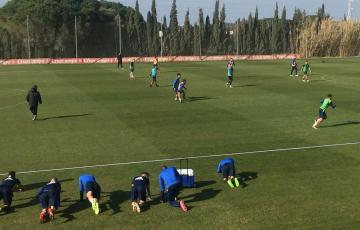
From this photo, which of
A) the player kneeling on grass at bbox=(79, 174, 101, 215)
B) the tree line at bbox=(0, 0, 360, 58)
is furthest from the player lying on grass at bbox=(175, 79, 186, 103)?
the tree line at bbox=(0, 0, 360, 58)

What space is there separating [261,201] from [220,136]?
7.82 metres

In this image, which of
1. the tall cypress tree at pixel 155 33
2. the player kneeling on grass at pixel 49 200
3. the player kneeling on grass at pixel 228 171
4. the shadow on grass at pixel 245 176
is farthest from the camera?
the tall cypress tree at pixel 155 33

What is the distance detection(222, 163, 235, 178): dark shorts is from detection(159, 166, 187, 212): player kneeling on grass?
2.01 m

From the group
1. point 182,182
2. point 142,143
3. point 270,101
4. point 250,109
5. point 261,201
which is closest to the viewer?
point 261,201

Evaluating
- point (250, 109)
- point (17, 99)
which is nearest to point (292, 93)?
point (250, 109)

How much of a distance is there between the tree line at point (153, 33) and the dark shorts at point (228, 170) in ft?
233

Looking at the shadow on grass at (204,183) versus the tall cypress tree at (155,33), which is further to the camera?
the tall cypress tree at (155,33)

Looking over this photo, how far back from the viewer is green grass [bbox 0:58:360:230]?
1247cm

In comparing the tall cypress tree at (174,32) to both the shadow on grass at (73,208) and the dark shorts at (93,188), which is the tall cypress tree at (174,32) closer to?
the shadow on grass at (73,208)

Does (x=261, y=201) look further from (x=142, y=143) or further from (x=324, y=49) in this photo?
(x=324, y=49)

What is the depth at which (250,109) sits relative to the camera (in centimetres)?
2775

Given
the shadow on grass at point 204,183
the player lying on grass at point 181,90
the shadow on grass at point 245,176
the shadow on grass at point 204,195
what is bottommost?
the shadow on grass at point 204,195

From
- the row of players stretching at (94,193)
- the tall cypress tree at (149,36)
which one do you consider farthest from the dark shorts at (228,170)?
the tall cypress tree at (149,36)

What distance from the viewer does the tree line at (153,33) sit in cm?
8281
